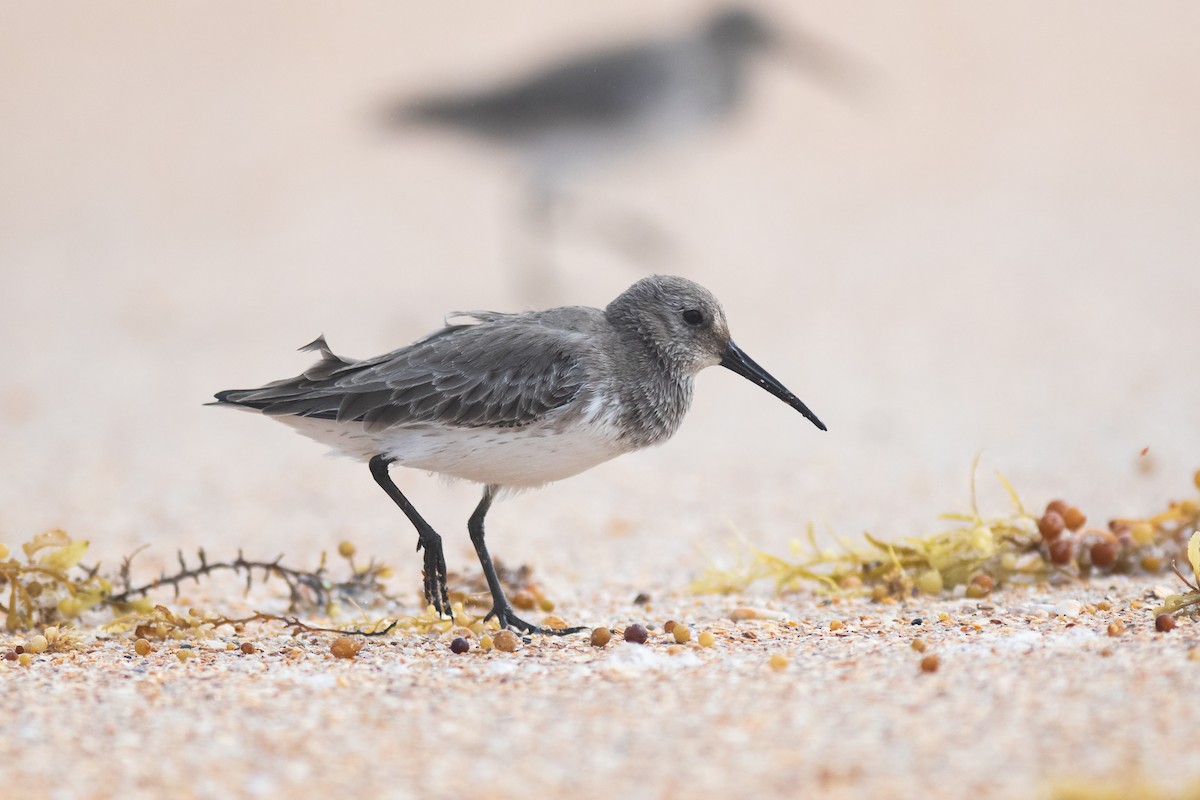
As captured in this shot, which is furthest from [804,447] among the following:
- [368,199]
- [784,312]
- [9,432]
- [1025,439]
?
[368,199]

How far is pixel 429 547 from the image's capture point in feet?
12.6

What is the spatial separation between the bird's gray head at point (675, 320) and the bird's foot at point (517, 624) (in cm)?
88

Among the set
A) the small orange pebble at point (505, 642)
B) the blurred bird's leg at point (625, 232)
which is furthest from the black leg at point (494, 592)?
the blurred bird's leg at point (625, 232)

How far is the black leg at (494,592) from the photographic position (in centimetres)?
376

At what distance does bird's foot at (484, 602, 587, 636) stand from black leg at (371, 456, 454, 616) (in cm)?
14

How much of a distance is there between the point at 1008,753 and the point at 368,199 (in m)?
11.0

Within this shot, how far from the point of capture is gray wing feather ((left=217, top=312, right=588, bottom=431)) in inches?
148

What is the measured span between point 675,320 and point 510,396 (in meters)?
0.64

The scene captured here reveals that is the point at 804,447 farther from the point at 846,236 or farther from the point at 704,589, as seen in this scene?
the point at 846,236

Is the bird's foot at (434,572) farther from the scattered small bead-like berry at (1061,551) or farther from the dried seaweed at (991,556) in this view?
the scattered small bead-like berry at (1061,551)

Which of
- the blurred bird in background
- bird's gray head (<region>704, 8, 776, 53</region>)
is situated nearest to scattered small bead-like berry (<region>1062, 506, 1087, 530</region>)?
the blurred bird in background

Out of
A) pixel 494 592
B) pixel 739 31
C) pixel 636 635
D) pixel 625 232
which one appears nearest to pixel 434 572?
pixel 494 592

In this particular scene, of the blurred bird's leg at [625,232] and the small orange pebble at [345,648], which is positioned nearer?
the small orange pebble at [345,648]

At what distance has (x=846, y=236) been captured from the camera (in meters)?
11.0
